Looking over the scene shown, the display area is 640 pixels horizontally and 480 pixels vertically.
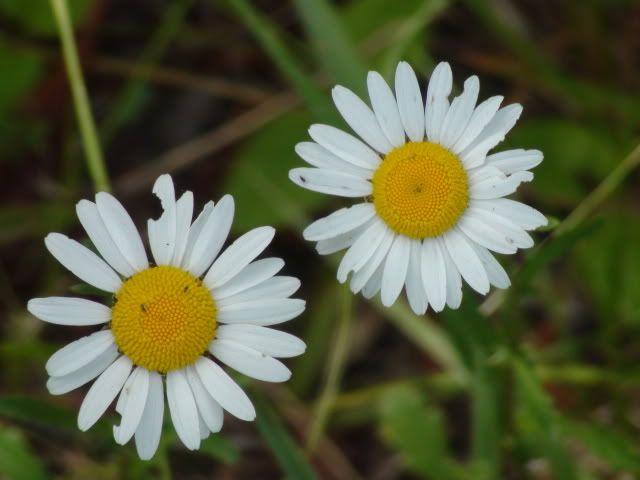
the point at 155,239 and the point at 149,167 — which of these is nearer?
the point at 155,239

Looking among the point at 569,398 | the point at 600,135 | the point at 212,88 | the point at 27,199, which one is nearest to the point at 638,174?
the point at 600,135

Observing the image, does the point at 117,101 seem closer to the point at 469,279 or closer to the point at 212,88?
the point at 212,88

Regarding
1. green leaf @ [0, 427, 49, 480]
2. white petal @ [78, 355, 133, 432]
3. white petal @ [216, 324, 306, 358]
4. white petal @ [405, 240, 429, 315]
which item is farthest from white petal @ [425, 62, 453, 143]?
green leaf @ [0, 427, 49, 480]

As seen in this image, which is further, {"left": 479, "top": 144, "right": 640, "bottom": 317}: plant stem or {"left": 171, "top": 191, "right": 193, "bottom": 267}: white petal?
{"left": 479, "top": 144, "right": 640, "bottom": 317}: plant stem

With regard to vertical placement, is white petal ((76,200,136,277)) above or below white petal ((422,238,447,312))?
above

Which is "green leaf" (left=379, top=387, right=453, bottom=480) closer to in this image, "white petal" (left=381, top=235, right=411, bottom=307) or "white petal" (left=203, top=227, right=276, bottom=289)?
"white petal" (left=381, top=235, right=411, bottom=307)

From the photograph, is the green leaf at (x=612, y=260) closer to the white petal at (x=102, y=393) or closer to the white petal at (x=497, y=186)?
the white petal at (x=497, y=186)

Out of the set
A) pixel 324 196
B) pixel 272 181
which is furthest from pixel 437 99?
pixel 272 181
